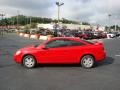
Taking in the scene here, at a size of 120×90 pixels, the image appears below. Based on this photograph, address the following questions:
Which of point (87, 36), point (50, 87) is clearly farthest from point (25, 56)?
point (87, 36)

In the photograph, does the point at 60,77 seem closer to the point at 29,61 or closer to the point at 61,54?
the point at 61,54

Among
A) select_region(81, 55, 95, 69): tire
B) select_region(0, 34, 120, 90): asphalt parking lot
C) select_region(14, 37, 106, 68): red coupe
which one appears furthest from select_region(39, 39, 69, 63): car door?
select_region(81, 55, 95, 69): tire

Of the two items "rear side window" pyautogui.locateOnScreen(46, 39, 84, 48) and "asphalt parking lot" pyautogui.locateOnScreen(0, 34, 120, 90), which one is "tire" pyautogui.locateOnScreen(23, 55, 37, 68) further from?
"rear side window" pyautogui.locateOnScreen(46, 39, 84, 48)

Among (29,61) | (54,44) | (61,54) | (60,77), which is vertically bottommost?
(60,77)

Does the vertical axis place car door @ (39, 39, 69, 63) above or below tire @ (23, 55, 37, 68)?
above

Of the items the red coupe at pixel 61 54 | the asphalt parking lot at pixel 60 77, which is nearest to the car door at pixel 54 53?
the red coupe at pixel 61 54

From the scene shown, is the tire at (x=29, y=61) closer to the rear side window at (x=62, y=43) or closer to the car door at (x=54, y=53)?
the car door at (x=54, y=53)

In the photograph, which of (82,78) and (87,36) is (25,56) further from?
(87,36)

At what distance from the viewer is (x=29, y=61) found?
13258mm

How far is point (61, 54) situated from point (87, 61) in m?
1.20

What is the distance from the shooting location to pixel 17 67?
1334cm

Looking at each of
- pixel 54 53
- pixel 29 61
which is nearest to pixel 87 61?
pixel 54 53

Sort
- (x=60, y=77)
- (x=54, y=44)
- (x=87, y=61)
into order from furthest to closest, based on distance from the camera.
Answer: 1. (x=54, y=44)
2. (x=87, y=61)
3. (x=60, y=77)

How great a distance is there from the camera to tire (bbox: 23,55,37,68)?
1322 cm
